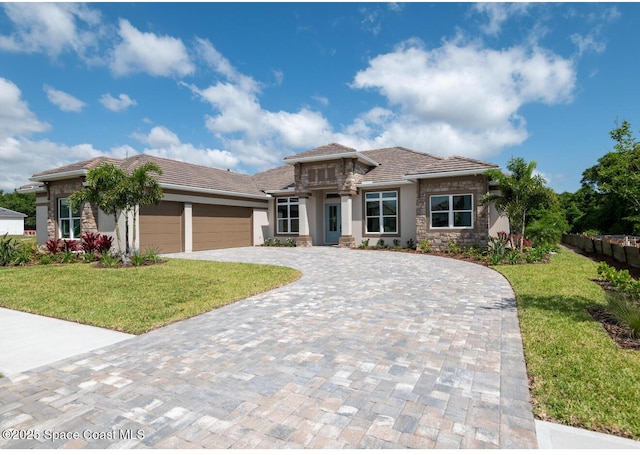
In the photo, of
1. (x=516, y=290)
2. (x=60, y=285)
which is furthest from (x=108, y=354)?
(x=516, y=290)

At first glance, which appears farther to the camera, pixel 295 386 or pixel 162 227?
pixel 162 227

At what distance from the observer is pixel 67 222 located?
57.7 ft

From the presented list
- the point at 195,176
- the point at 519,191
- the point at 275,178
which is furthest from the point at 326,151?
the point at 519,191

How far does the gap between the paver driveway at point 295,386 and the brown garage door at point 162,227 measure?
11.7 meters

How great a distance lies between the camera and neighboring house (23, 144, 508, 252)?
16.2 metres

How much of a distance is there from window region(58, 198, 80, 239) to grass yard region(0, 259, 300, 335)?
554 centimetres

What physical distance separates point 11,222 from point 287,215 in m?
57.1

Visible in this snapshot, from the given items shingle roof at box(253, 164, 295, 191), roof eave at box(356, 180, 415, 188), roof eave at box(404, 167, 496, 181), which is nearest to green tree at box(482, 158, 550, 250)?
roof eave at box(404, 167, 496, 181)

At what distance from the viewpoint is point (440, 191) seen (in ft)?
55.0

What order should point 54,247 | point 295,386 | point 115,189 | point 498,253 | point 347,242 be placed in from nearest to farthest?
point 295,386 < point 115,189 < point 498,253 < point 54,247 < point 347,242

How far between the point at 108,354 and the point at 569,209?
131ft

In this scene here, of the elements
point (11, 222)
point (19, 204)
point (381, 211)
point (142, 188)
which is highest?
point (19, 204)

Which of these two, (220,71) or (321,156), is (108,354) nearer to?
(220,71)

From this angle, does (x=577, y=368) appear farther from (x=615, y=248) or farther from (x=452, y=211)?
(x=452, y=211)
